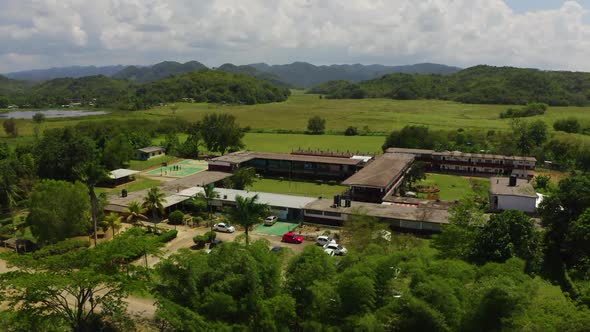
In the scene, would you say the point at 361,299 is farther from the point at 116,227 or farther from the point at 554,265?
the point at 116,227

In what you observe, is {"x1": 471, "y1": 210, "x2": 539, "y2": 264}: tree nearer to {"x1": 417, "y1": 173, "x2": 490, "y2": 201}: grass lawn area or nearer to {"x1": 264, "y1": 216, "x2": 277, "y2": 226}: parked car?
{"x1": 264, "y1": 216, "x2": 277, "y2": 226}: parked car

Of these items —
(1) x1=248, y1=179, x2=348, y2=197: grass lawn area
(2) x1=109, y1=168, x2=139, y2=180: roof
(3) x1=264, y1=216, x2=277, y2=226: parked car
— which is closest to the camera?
(3) x1=264, y1=216, x2=277, y2=226: parked car

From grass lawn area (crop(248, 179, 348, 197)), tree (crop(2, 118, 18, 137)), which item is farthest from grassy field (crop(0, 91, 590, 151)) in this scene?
grass lawn area (crop(248, 179, 348, 197))

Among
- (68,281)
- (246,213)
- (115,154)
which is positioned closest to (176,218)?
(246,213)

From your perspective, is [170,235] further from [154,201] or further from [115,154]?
[115,154]

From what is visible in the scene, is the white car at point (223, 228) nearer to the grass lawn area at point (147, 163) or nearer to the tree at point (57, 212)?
the tree at point (57, 212)

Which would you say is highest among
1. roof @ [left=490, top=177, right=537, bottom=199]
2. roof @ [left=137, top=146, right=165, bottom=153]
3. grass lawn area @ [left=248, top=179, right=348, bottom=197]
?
roof @ [left=137, top=146, right=165, bottom=153]
